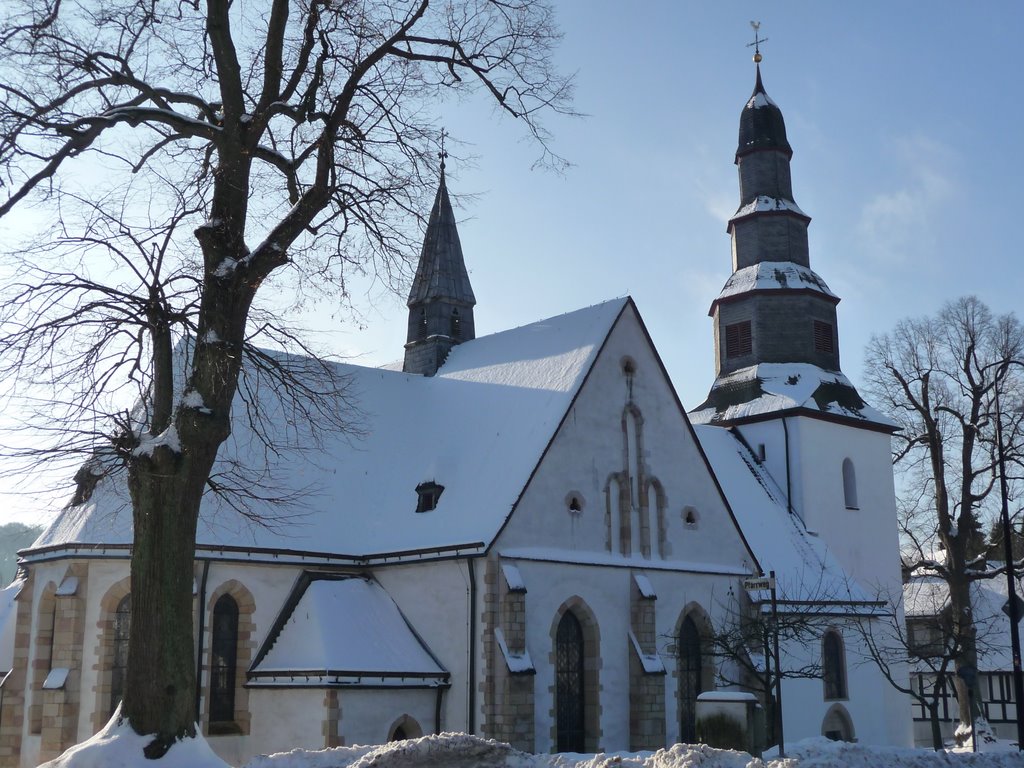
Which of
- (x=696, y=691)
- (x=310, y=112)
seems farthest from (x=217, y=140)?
(x=696, y=691)

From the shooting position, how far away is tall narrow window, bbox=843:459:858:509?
121 ft

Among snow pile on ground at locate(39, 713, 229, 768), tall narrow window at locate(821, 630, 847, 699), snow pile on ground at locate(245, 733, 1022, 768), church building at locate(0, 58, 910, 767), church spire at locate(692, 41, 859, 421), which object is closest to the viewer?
snow pile on ground at locate(245, 733, 1022, 768)

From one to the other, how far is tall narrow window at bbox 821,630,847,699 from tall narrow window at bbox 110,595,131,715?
62.2 ft

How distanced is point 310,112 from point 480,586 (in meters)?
11.5

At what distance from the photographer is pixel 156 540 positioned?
1414 centimetres

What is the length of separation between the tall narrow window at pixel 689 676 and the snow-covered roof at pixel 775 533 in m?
4.95

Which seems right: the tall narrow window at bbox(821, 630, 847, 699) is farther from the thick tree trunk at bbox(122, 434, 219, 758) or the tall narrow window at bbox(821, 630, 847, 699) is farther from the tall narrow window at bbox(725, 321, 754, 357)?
the thick tree trunk at bbox(122, 434, 219, 758)

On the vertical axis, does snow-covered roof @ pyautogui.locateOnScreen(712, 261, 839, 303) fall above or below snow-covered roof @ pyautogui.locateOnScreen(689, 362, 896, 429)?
above

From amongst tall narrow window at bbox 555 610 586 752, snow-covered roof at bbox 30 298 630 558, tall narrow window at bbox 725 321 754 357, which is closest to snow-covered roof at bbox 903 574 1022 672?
tall narrow window at bbox 725 321 754 357

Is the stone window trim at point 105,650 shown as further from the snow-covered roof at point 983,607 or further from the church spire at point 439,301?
the snow-covered roof at point 983,607

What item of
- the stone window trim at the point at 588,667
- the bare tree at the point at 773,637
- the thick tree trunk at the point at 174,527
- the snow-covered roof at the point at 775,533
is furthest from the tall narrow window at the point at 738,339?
the thick tree trunk at the point at 174,527

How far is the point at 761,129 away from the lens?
A: 38.6 metres

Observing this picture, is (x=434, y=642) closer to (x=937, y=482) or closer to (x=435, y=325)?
(x=435, y=325)

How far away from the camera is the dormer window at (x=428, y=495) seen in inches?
1053
